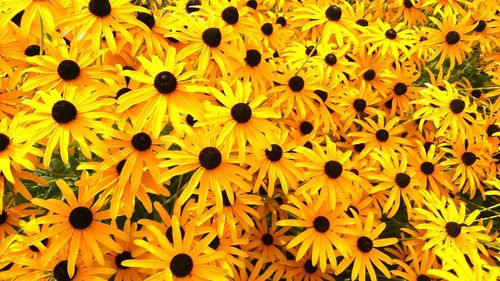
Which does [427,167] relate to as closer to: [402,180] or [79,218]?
[402,180]

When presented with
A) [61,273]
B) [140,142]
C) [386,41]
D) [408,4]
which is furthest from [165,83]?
[408,4]

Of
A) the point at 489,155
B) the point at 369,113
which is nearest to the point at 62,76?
the point at 369,113

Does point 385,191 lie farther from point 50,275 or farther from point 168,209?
point 50,275

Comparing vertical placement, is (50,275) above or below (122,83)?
below

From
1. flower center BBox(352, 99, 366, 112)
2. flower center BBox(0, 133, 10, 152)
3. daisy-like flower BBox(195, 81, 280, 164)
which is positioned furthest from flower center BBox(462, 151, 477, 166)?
flower center BBox(0, 133, 10, 152)

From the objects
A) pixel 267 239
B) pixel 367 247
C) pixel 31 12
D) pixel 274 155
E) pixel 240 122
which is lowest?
pixel 267 239

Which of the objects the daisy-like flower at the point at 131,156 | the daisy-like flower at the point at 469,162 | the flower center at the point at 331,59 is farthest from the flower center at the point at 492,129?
the daisy-like flower at the point at 131,156
